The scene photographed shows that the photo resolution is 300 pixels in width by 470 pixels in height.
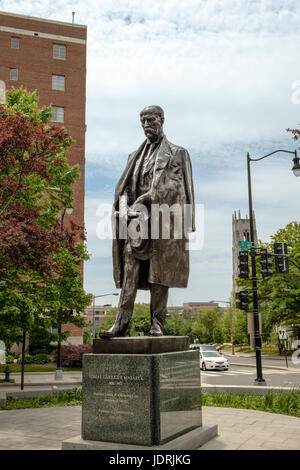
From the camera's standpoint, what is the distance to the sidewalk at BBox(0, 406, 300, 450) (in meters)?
5.73

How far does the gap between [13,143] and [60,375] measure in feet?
44.5

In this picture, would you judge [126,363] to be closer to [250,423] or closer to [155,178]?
[155,178]

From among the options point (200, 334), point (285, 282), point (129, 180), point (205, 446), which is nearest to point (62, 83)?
point (285, 282)

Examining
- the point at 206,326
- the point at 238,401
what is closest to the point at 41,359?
the point at 238,401

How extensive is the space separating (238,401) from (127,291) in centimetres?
500

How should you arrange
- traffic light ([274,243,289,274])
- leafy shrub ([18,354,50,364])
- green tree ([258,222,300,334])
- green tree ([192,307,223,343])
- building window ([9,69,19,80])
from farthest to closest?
green tree ([192,307,223,343]) → building window ([9,69,19,80]) → green tree ([258,222,300,334]) → leafy shrub ([18,354,50,364]) → traffic light ([274,243,289,274])

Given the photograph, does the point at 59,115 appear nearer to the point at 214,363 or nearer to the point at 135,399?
the point at 214,363

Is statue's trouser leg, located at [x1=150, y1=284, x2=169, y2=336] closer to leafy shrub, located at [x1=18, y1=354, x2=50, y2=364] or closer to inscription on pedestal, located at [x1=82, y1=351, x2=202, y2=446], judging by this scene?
inscription on pedestal, located at [x1=82, y1=351, x2=202, y2=446]

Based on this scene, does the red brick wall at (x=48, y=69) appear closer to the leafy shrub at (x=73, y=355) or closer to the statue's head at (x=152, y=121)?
the leafy shrub at (x=73, y=355)

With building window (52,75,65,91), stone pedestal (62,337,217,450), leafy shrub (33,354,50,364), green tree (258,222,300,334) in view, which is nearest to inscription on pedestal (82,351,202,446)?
stone pedestal (62,337,217,450)

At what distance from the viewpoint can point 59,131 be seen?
13906mm

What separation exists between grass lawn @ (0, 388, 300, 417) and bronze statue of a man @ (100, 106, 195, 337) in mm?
3973

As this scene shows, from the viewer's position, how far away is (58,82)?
135ft

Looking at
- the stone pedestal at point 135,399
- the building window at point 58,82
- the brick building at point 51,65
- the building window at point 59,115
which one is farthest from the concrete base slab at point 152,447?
the building window at point 58,82
